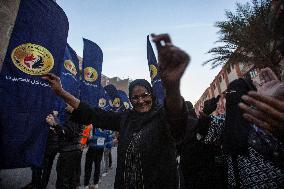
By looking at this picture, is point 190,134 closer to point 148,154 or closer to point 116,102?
point 148,154

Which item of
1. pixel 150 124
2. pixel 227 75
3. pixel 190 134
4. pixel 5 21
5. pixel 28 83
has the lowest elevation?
pixel 190 134

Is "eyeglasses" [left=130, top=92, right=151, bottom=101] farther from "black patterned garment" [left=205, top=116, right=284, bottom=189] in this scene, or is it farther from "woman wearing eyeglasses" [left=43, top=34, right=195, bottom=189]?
"black patterned garment" [left=205, top=116, right=284, bottom=189]

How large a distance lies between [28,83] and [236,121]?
194 centimetres

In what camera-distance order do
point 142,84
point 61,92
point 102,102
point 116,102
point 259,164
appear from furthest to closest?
1. point 116,102
2. point 102,102
3. point 142,84
4. point 61,92
5. point 259,164

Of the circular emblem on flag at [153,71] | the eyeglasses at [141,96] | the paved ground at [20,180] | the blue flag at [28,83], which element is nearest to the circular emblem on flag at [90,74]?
the circular emblem on flag at [153,71]

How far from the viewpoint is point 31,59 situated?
A: 8.83ft

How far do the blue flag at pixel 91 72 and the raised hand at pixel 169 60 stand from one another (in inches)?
162

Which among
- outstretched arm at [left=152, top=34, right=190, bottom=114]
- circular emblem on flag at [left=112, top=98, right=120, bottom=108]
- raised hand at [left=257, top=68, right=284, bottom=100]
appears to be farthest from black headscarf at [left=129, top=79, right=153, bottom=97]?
circular emblem on flag at [left=112, top=98, right=120, bottom=108]

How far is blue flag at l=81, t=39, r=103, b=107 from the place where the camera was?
5590 millimetres

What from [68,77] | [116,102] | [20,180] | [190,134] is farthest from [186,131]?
[116,102]

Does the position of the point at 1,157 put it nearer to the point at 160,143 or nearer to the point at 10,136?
the point at 10,136

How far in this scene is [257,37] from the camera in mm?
13148

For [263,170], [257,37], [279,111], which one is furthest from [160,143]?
[257,37]

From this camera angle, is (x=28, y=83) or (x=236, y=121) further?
(x=28, y=83)
